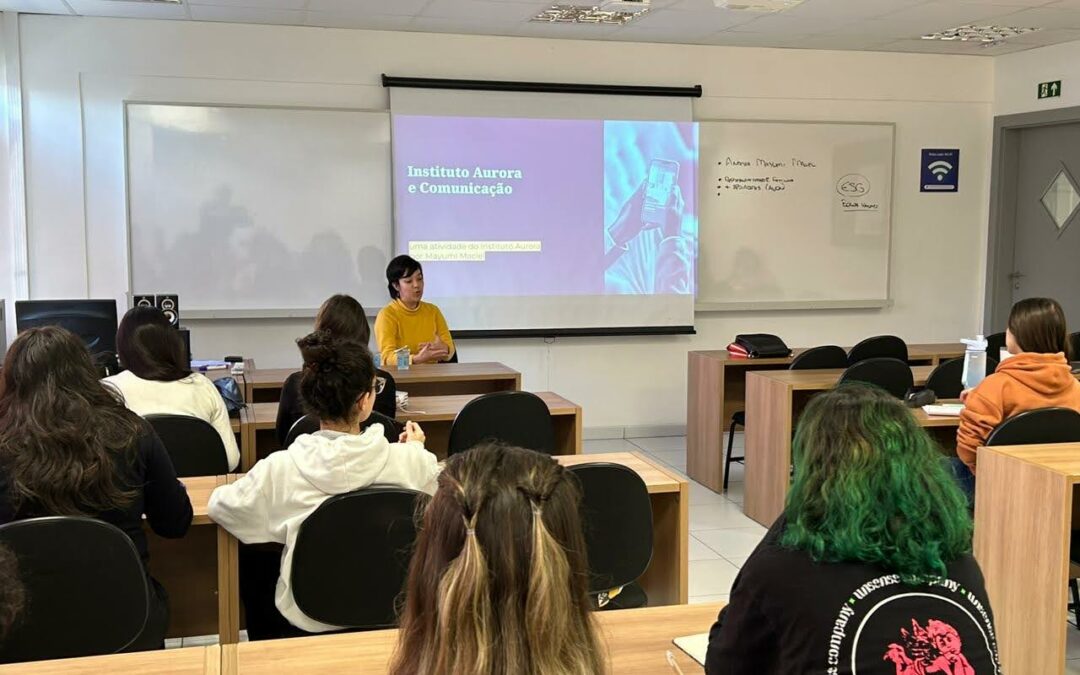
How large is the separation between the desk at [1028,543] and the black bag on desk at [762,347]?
98.4 inches

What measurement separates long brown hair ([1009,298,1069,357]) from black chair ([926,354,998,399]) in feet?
4.35

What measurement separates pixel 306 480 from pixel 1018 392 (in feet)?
8.29

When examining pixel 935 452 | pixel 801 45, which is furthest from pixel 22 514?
pixel 801 45

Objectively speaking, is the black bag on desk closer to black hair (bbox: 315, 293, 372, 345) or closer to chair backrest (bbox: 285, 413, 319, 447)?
black hair (bbox: 315, 293, 372, 345)

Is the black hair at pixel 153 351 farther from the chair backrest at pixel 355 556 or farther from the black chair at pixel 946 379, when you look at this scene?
the black chair at pixel 946 379

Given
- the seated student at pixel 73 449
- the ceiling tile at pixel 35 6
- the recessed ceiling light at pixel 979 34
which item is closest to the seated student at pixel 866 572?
the seated student at pixel 73 449

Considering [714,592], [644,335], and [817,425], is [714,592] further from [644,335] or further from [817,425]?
[644,335]

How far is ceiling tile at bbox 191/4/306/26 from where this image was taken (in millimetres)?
5719

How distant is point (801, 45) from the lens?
6957 mm

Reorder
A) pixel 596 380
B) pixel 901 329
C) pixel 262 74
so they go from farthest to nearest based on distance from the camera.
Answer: pixel 901 329 < pixel 596 380 < pixel 262 74

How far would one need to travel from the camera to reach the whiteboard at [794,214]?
7.08 meters

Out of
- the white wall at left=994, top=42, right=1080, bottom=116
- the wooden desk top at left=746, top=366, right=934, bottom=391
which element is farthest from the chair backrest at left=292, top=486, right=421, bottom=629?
the white wall at left=994, top=42, right=1080, bottom=116

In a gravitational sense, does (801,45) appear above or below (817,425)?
above

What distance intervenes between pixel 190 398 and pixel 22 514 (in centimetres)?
121
